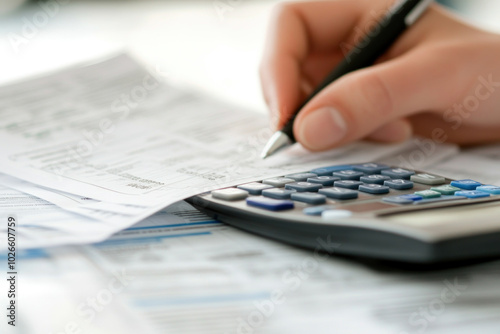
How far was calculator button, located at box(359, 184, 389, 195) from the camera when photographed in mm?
340

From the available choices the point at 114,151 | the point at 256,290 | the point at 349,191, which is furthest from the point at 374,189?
the point at 114,151

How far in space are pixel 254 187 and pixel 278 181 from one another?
0.02 metres

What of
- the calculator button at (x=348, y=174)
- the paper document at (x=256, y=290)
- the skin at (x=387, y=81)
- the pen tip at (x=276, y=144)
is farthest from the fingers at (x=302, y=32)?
the paper document at (x=256, y=290)

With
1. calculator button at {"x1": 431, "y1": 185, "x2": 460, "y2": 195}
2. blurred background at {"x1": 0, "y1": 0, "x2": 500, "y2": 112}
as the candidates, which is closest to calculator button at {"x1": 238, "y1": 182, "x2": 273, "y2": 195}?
calculator button at {"x1": 431, "y1": 185, "x2": 460, "y2": 195}

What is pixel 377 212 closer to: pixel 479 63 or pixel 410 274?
pixel 410 274

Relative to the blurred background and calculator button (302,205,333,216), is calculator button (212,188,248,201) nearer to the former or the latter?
calculator button (302,205,333,216)

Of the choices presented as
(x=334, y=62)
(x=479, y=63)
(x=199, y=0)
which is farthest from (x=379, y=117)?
(x=199, y=0)

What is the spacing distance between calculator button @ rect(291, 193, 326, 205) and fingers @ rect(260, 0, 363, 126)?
0.91 ft

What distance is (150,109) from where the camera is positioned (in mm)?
600

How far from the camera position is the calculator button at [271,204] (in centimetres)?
31

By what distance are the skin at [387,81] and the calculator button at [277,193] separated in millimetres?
134

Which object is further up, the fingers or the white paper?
the fingers

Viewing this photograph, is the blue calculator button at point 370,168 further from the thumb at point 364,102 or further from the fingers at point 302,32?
the fingers at point 302,32

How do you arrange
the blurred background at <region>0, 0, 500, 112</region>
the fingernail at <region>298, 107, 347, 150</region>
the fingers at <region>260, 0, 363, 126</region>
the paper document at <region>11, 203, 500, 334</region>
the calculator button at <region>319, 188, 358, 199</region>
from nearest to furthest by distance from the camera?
the paper document at <region>11, 203, 500, 334</region> < the calculator button at <region>319, 188, 358, 199</region> < the fingernail at <region>298, 107, 347, 150</region> < the fingers at <region>260, 0, 363, 126</region> < the blurred background at <region>0, 0, 500, 112</region>
